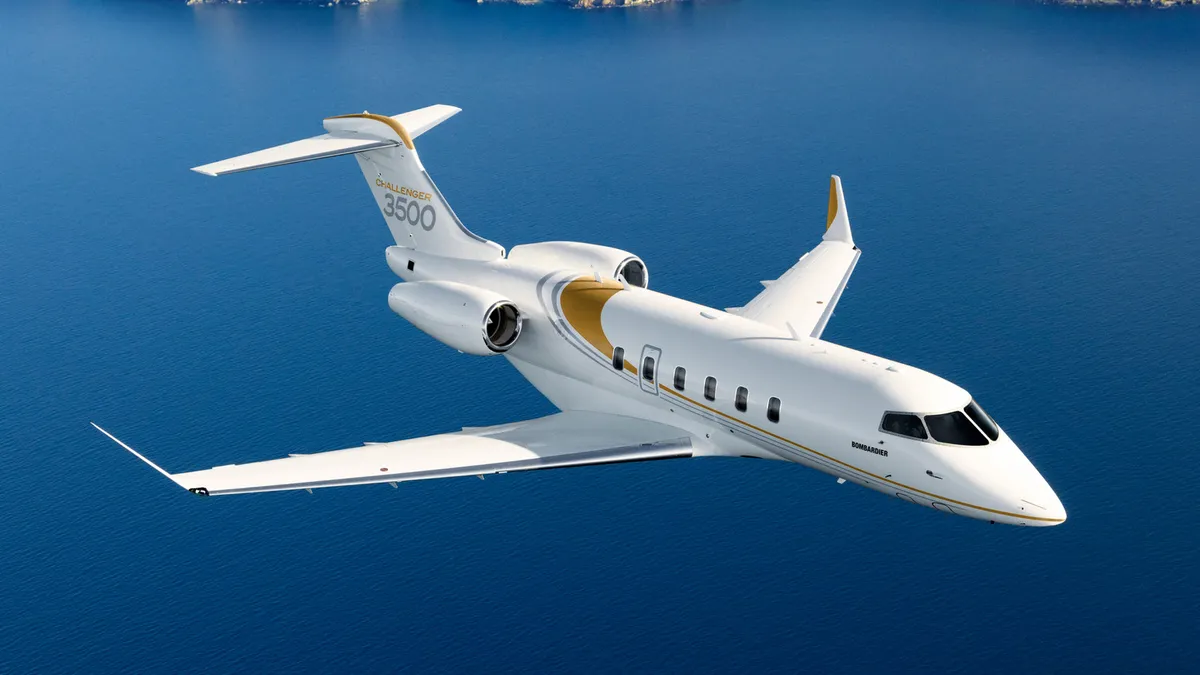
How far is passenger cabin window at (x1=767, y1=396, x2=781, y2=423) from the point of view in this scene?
36688 millimetres

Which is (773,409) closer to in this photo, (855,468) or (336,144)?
(855,468)

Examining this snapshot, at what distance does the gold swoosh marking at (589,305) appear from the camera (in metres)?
41.9

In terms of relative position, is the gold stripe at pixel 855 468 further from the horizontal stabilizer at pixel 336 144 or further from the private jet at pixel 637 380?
the horizontal stabilizer at pixel 336 144

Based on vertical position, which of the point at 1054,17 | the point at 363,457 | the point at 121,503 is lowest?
the point at 121,503

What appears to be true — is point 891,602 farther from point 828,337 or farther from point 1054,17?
point 1054,17

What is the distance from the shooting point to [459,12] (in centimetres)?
A: 15125

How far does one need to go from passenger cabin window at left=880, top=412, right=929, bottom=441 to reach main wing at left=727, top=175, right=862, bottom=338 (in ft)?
31.2

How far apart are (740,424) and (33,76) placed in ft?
395

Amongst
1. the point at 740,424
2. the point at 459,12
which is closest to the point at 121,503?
the point at 740,424

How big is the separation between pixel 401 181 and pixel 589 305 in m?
12.1

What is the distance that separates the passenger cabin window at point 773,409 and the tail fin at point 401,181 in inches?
611

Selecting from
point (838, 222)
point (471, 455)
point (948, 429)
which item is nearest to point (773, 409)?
point (948, 429)

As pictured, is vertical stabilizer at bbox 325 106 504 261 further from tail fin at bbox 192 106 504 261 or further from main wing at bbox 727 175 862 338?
main wing at bbox 727 175 862 338

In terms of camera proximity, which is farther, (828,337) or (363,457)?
(828,337)
